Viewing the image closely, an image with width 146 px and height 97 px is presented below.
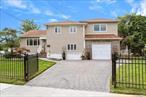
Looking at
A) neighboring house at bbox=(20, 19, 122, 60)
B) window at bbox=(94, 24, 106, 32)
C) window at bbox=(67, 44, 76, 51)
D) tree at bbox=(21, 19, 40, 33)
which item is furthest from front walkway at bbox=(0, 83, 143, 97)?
tree at bbox=(21, 19, 40, 33)

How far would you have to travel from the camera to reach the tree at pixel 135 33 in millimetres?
42753

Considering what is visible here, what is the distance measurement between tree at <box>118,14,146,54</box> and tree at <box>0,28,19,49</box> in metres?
20.7

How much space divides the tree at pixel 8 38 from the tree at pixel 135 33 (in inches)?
817

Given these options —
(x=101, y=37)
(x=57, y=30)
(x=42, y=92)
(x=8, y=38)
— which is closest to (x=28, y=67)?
(x=42, y=92)

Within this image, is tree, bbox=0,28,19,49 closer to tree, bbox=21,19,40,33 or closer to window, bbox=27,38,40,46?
window, bbox=27,38,40,46

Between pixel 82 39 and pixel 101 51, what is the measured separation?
2.77 meters

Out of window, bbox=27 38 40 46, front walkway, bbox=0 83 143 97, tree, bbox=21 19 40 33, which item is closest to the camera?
front walkway, bbox=0 83 143 97

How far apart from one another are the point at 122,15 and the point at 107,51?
22.7 metres

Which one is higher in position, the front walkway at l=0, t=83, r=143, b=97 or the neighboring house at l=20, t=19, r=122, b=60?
the neighboring house at l=20, t=19, r=122, b=60

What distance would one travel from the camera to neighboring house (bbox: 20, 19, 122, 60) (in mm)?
34531

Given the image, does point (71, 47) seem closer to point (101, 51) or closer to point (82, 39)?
point (82, 39)

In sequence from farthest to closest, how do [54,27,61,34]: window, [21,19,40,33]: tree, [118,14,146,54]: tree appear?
[21,19,40,33]: tree < [118,14,146,54]: tree < [54,27,61,34]: window

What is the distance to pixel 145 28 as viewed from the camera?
4350 cm

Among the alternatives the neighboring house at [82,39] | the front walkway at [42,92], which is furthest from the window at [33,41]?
the front walkway at [42,92]
